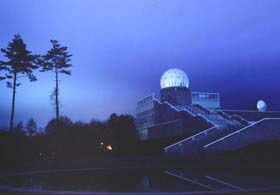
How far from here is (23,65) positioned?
40750 mm

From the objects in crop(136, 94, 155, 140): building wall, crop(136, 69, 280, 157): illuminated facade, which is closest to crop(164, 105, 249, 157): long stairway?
crop(136, 69, 280, 157): illuminated facade

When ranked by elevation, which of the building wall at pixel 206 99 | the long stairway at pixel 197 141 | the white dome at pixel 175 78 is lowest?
the long stairway at pixel 197 141

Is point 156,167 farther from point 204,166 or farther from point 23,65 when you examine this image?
point 23,65

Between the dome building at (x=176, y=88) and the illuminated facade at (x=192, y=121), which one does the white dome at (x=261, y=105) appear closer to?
the illuminated facade at (x=192, y=121)

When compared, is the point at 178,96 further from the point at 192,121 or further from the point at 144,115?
the point at 192,121

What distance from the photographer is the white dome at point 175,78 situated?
193 feet

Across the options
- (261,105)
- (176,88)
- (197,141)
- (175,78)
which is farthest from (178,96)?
(261,105)

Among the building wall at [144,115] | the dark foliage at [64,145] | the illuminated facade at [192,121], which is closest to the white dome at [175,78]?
the illuminated facade at [192,121]

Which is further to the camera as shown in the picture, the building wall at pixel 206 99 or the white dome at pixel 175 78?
the building wall at pixel 206 99

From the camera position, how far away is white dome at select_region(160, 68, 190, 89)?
58969mm

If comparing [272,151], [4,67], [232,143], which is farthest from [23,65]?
[272,151]

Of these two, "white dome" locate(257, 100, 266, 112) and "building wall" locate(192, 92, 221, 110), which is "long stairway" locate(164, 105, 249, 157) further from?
"white dome" locate(257, 100, 266, 112)

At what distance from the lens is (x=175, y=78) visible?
194 ft

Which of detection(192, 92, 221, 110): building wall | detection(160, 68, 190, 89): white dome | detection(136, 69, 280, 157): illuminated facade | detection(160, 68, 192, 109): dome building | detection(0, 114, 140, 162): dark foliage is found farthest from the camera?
detection(192, 92, 221, 110): building wall
